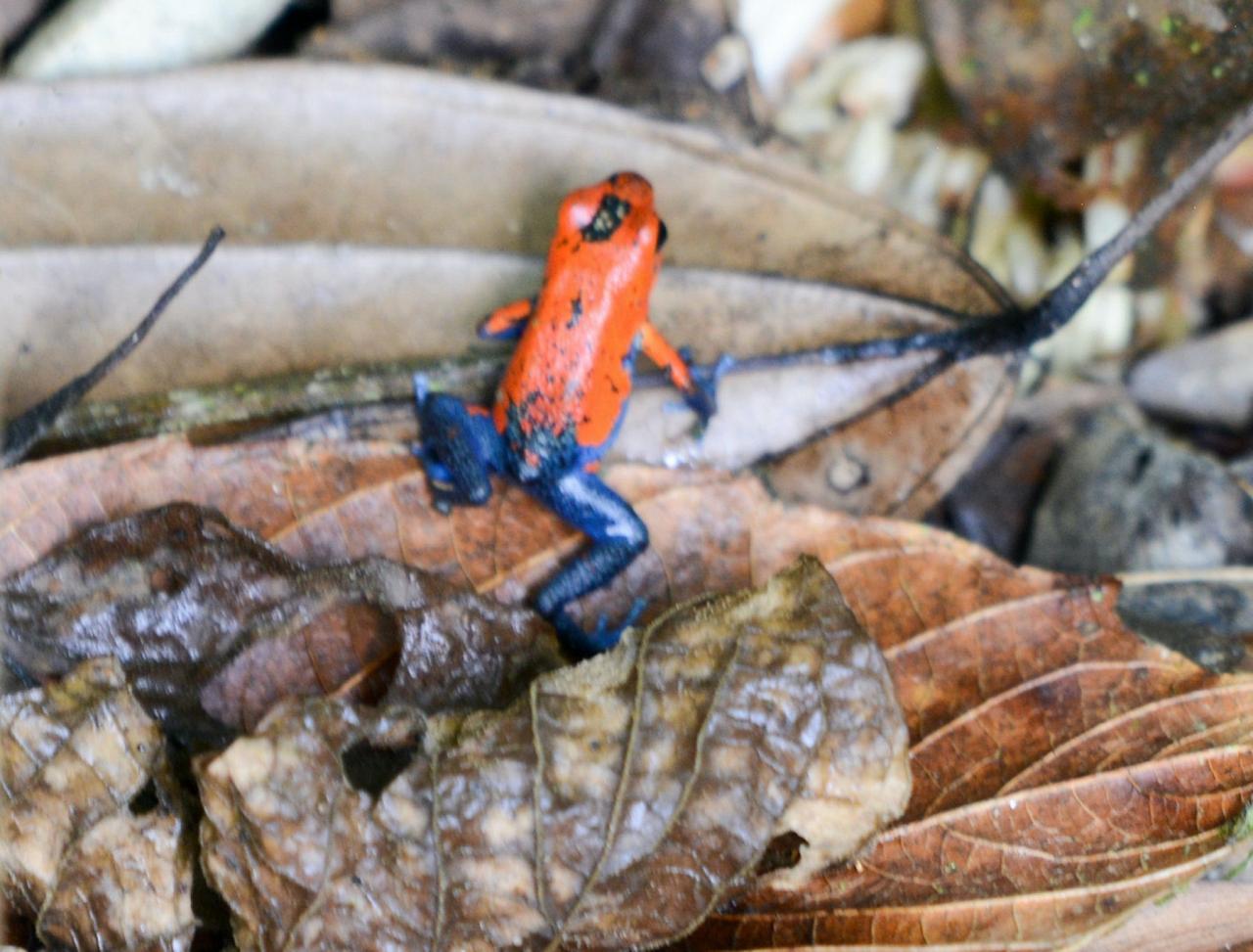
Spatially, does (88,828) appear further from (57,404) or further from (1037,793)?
(1037,793)

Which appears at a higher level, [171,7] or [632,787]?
[171,7]

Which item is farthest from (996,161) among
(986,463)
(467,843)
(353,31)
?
(467,843)

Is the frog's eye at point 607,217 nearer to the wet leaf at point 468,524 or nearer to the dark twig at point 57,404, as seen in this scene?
the wet leaf at point 468,524

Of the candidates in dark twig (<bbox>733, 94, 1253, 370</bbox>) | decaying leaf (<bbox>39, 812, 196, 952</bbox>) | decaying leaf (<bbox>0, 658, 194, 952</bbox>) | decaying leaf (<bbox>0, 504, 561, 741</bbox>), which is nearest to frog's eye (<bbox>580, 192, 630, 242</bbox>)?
dark twig (<bbox>733, 94, 1253, 370</bbox>)

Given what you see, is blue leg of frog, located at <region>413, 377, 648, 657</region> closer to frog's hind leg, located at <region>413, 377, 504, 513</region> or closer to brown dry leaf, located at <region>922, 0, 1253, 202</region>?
frog's hind leg, located at <region>413, 377, 504, 513</region>

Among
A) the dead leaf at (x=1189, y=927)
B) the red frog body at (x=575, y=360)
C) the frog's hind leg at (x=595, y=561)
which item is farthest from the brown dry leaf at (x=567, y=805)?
the red frog body at (x=575, y=360)

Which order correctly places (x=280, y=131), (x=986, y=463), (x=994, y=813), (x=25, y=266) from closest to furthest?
1. (x=994, y=813)
2. (x=25, y=266)
3. (x=280, y=131)
4. (x=986, y=463)

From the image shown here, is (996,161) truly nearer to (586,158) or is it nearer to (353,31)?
(586,158)
